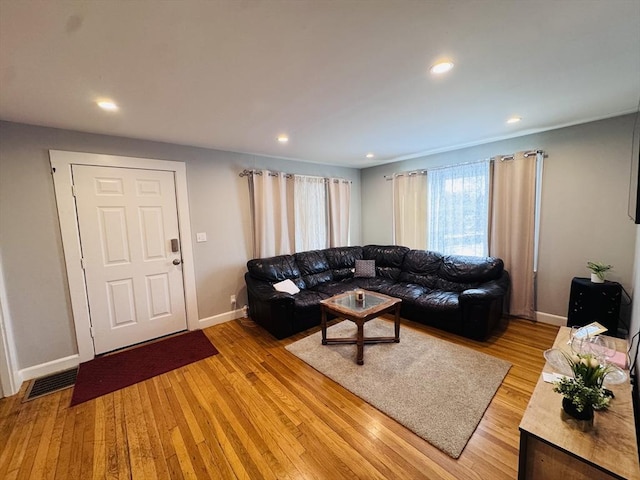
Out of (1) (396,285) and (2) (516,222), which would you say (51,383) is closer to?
(1) (396,285)

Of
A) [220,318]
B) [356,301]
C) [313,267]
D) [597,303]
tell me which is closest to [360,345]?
[356,301]

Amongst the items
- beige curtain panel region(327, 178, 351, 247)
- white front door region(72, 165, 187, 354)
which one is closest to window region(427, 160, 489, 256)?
beige curtain panel region(327, 178, 351, 247)

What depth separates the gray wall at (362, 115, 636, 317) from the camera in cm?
268

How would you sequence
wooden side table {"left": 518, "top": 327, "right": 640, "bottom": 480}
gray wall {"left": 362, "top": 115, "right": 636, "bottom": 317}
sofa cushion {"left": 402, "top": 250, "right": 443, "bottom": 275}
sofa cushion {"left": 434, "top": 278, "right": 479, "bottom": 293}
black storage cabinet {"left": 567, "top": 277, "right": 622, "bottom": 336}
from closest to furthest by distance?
wooden side table {"left": 518, "top": 327, "right": 640, "bottom": 480}, black storage cabinet {"left": 567, "top": 277, "right": 622, "bottom": 336}, gray wall {"left": 362, "top": 115, "right": 636, "bottom": 317}, sofa cushion {"left": 434, "top": 278, "right": 479, "bottom": 293}, sofa cushion {"left": 402, "top": 250, "right": 443, "bottom": 275}

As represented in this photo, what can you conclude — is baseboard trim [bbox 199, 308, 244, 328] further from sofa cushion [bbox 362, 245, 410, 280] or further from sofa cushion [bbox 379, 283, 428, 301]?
sofa cushion [bbox 362, 245, 410, 280]

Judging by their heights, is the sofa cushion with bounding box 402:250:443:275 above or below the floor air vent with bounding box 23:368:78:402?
above

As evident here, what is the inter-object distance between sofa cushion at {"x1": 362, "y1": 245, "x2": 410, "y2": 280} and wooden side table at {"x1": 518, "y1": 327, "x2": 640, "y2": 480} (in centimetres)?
306

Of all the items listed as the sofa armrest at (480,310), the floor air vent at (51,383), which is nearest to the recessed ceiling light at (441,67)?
the sofa armrest at (480,310)

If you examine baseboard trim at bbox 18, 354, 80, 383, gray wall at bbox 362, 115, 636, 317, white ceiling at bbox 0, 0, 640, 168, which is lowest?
baseboard trim at bbox 18, 354, 80, 383

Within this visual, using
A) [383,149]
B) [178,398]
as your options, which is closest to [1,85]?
[178,398]

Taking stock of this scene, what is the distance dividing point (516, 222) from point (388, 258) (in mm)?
1834

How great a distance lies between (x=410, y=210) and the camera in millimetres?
4469

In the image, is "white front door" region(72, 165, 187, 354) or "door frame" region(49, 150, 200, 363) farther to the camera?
"white front door" region(72, 165, 187, 354)

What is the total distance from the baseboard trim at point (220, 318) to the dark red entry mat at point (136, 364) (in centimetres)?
28
